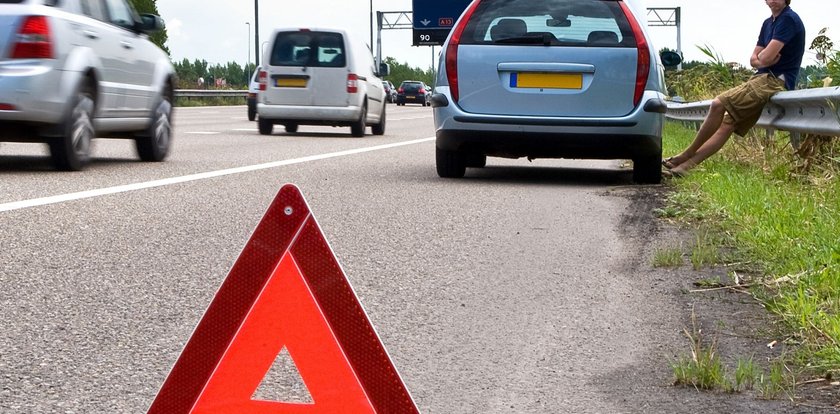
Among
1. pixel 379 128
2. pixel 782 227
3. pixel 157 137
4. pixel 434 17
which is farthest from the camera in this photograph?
pixel 434 17

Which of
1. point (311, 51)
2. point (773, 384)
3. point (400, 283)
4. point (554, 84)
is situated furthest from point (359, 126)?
point (773, 384)

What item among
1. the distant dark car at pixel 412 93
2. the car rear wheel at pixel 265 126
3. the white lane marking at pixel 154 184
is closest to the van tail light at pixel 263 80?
the car rear wheel at pixel 265 126

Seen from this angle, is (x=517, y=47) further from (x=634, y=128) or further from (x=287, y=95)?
(x=287, y=95)

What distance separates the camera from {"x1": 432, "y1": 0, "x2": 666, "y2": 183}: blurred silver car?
1041 centimetres

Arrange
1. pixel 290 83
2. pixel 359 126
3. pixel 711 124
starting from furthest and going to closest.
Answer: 1. pixel 359 126
2. pixel 290 83
3. pixel 711 124

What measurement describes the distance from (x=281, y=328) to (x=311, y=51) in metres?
18.9

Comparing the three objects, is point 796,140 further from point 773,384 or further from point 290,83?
point 290,83

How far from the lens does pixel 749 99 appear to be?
10391mm

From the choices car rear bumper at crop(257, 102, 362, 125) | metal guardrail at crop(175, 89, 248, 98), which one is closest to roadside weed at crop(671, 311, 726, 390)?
car rear bumper at crop(257, 102, 362, 125)

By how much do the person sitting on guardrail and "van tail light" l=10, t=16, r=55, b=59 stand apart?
4990 mm

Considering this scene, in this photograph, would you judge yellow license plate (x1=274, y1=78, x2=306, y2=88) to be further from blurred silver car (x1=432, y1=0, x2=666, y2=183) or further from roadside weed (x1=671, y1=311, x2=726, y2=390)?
roadside weed (x1=671, y1=311, x2=726, y2=390)

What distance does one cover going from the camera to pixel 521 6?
35.3ft

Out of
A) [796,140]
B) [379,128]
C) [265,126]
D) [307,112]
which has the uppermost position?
[796,140]

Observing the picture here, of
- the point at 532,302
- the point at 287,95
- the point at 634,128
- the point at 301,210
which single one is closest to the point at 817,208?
the point at 532,302
